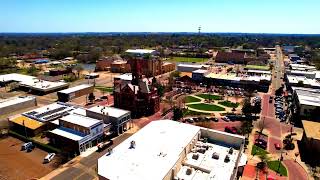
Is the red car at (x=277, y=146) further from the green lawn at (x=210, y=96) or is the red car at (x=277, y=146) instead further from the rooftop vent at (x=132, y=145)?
the green lawn at (x=210, y=96)

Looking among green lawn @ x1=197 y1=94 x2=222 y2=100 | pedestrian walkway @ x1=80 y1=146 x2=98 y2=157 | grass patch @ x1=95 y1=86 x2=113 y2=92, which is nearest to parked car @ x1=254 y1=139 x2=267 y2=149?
green lawn @ x1=197 y1=94 x2=222 y2=100

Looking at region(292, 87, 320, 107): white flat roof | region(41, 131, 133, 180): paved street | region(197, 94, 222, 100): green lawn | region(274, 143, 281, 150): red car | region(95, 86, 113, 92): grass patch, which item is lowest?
region(41, 131, 133, 180): paved street

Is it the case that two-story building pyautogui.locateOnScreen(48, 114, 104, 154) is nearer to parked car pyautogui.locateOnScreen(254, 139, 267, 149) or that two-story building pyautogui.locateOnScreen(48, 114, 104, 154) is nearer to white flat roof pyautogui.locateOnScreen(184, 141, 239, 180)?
white flat roof pyautogui.locateOnScreen(184, 141, 239, 180)

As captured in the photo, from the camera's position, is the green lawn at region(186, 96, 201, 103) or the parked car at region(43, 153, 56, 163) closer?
the parked car at region(43, 153, 56, 163)

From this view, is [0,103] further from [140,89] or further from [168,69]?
[168,69]

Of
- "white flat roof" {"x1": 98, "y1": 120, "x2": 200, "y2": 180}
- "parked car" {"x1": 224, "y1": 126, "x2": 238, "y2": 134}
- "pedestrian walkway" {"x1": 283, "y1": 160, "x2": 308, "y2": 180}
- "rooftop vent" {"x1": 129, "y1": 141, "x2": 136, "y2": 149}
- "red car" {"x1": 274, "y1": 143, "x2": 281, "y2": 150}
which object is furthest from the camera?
"parked car" {"x1": 224, "y1": 126, "x2": 238, "y2": 134}
